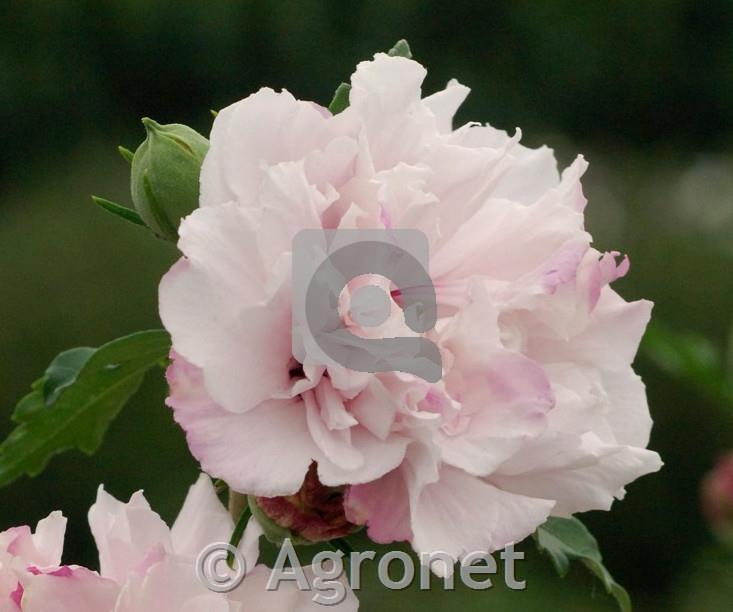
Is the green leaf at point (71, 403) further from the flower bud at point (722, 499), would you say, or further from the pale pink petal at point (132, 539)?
the flower bud at point (722, 499)

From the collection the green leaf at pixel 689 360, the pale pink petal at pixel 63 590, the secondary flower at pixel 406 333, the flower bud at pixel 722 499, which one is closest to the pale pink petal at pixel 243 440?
the secondary flower at pixel 406 333

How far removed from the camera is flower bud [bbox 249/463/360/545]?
0.59 metres

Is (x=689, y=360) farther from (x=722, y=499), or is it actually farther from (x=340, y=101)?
(x=340, y=101)

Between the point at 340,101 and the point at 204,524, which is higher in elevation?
the point at 340,101

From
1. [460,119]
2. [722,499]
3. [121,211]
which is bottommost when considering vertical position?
[722,499]

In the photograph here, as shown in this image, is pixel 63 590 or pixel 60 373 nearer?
pixel 63 590

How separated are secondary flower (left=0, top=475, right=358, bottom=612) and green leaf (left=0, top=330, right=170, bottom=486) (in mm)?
106

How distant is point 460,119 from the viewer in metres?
6.84

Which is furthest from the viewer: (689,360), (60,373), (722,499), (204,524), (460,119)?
(460,119)

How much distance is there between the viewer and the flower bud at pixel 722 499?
2064 millimetres

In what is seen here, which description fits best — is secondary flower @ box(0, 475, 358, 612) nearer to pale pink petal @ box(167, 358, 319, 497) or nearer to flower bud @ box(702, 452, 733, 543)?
pale pink petal @ box(167, 358, 319, 497)

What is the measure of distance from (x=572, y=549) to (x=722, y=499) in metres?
1.42

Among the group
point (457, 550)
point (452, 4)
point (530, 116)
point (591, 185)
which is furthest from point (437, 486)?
point (452, 4)

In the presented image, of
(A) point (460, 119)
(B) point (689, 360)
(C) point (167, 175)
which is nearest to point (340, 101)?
(C) point (167, 175)
